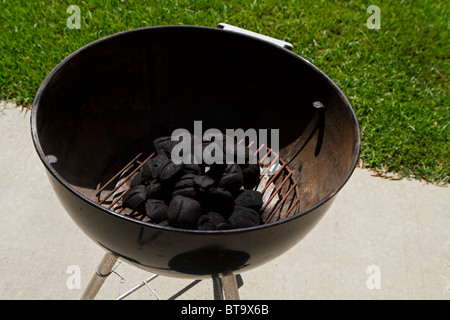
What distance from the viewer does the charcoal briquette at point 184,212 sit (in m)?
1.49

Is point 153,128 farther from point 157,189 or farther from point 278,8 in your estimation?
point 278,8

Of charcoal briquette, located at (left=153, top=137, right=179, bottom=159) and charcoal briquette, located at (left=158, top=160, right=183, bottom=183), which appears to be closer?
charcoal briquette, located at (left=158, top=160, right=183, bottom=183)

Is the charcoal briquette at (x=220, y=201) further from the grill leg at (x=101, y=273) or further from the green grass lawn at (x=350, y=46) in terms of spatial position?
the green grass lawn at (x=350, y=46)

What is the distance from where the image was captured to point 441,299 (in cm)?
224

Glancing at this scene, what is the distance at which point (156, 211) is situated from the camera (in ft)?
5.21

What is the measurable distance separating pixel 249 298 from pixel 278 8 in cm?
250

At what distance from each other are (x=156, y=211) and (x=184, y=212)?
5.8 inches

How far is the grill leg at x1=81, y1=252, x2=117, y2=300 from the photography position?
1.62 metres

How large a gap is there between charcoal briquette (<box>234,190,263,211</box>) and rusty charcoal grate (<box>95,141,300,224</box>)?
0.22 ft
